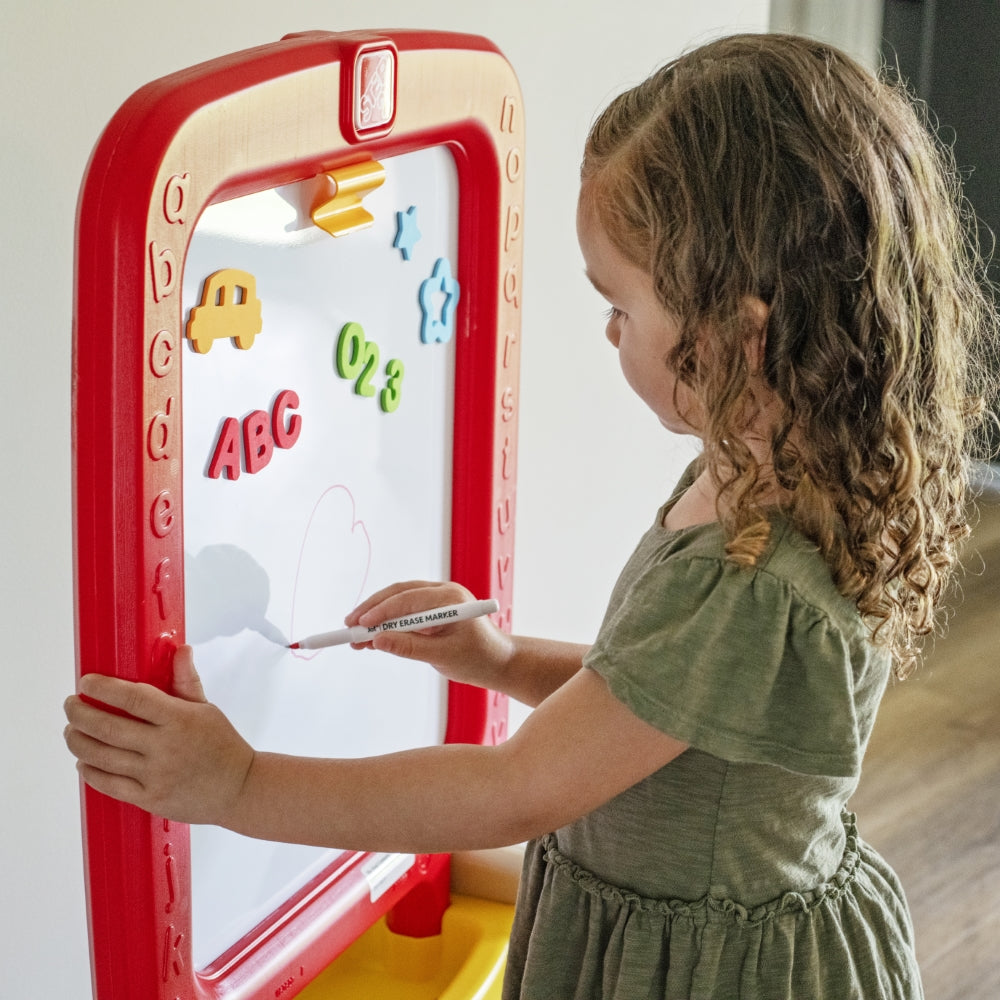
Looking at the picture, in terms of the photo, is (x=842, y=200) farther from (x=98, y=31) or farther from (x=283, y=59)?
(x=98, y=31)

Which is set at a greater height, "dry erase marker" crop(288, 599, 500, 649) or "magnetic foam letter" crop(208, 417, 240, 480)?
"magnetic foam letter" crop(208, 417, 240, 480)

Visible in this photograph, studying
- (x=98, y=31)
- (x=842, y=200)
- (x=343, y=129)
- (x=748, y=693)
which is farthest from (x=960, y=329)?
(x=98, y=31)

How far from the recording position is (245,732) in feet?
2.24

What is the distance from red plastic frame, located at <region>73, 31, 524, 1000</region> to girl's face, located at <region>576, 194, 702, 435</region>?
4.7 inches

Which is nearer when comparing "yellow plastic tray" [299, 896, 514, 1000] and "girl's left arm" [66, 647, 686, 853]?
"girl's left arm" [66, 647, 686, 853]

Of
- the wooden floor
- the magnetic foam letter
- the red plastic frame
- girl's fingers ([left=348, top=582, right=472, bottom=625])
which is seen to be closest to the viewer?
the red plastic frame

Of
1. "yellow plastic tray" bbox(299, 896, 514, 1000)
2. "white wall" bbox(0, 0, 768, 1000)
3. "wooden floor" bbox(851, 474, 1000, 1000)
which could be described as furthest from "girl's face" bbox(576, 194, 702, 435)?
"wooden floor" bbox(851, 474, 1000, 1000)

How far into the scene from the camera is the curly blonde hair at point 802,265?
64cm

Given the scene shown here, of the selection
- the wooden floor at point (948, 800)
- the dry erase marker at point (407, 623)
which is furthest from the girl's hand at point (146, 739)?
the wooden floor at point (948, 800)

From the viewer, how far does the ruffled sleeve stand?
25.0 inches

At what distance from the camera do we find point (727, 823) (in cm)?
72

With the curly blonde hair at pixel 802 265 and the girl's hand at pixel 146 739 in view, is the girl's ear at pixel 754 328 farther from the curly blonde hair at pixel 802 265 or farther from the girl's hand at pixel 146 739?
the girl's hand at pixel 146 739

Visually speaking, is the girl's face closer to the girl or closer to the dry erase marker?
the girl

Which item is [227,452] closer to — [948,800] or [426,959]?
[426,959]
